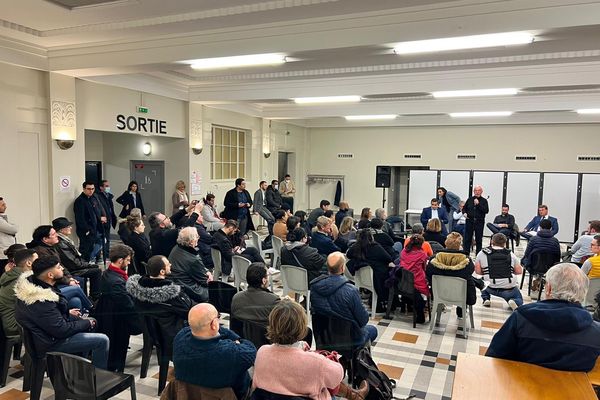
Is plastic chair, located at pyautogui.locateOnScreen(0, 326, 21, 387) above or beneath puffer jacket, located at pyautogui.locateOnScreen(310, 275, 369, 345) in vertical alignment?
beneath

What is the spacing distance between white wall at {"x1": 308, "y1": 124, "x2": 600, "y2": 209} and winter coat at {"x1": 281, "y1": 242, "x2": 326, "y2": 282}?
9.39m

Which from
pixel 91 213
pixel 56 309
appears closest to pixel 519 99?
pixel 91 213

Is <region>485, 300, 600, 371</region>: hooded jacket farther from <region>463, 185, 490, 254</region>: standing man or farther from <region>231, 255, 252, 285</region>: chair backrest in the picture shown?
<region>463, 185, 490, 254</region>: standing man

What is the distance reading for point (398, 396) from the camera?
366cm

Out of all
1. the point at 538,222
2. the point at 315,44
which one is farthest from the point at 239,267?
the point at 538,222

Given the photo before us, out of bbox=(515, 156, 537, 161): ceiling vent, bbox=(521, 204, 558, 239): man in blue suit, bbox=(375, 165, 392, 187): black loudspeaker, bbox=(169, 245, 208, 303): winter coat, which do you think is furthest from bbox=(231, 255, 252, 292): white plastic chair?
bbox=(515, 156, 537, 161): ceiling vent

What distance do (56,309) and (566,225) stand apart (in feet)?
39.6

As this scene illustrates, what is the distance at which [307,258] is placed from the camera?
5.38m

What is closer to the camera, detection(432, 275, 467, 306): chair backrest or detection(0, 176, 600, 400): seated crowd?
detection(0, 176, 600, 400): seated crowd

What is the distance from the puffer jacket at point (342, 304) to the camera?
3.42 m

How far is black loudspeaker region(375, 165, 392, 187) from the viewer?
14016 mm

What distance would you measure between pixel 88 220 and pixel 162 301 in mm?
4781

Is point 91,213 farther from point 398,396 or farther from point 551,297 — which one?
point 551,297

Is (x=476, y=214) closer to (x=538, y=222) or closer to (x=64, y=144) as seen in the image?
(x=538, y=222)
